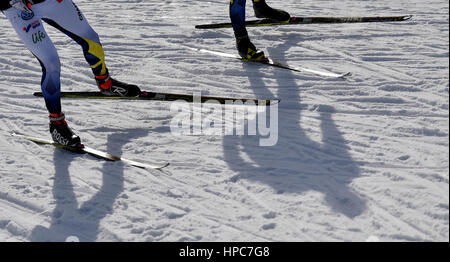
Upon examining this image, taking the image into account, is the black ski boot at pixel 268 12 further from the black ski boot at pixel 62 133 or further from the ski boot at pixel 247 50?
the black ski boot at pixel 62 133

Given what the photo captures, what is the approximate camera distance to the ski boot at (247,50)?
491cm

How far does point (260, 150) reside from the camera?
351cm

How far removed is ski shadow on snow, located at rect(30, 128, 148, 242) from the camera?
9.48ft

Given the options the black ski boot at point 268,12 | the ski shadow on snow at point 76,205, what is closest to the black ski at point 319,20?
the black ski boot at point 268,12

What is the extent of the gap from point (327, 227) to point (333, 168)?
0.58m

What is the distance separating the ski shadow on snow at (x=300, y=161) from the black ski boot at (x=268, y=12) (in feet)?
6.01

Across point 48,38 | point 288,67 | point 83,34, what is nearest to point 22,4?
point 48,38

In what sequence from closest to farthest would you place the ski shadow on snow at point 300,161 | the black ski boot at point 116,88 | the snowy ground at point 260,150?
the snowy ground at point 260,150 < the ski shadow on snow at point 300,161 < the black ski boot at point 116,88

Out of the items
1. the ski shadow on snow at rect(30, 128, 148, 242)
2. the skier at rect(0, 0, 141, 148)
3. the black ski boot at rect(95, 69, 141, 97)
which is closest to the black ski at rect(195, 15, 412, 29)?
the black ski boot at rect(95, 69, 141, 97)

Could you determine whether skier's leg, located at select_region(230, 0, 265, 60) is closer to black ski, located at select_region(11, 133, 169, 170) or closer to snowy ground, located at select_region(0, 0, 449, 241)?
snowy ground, located at select_region(0, 0, 449, 241)

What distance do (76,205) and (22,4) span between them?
139 centimetres
